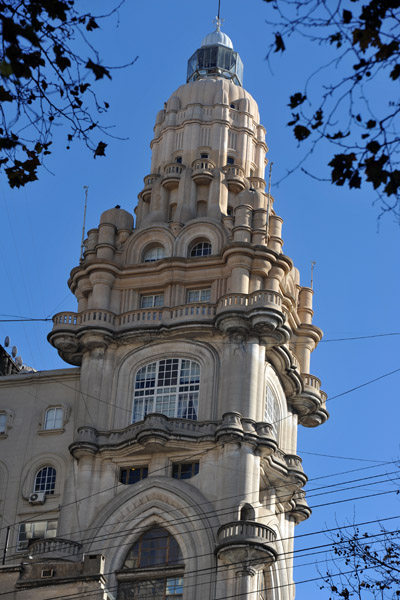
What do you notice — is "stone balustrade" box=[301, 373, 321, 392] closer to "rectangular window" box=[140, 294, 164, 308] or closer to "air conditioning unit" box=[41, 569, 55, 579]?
"rectangular window" box=[140, 294, 164, 308]

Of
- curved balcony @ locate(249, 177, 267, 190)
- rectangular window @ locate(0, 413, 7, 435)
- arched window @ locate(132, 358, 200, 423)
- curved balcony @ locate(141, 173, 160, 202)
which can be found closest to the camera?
arched window @ locate(132, 358, 200, 423)

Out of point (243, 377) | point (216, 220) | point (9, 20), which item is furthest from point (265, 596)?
point (9, 20)

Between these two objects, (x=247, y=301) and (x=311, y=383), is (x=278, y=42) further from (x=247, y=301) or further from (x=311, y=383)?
(x=311, y=383)

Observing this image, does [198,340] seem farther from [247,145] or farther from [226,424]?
[247,145]

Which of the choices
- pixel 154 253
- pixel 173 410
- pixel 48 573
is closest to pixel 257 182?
pixel 154 253

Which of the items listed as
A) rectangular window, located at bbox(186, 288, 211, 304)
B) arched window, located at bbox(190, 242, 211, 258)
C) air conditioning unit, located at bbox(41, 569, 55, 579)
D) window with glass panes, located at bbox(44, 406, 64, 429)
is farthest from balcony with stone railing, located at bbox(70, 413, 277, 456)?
arched window, located at bbox(190, 242, 211, 258)

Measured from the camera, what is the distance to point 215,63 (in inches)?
3428

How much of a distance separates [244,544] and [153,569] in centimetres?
496

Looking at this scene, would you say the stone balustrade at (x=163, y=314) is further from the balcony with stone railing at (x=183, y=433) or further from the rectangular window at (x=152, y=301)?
the balcony with stone railing at (x=183, y=433)

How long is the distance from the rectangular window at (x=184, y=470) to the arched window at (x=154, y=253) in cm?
1388

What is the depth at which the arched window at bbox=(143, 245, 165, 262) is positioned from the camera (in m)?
72.6

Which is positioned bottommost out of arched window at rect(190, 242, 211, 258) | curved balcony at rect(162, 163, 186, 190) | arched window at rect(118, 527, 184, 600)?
arched window at rect(118, 527, 184, 600)

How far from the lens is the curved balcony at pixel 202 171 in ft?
244

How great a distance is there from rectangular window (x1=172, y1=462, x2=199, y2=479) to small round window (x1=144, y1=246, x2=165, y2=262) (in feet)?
45.5
